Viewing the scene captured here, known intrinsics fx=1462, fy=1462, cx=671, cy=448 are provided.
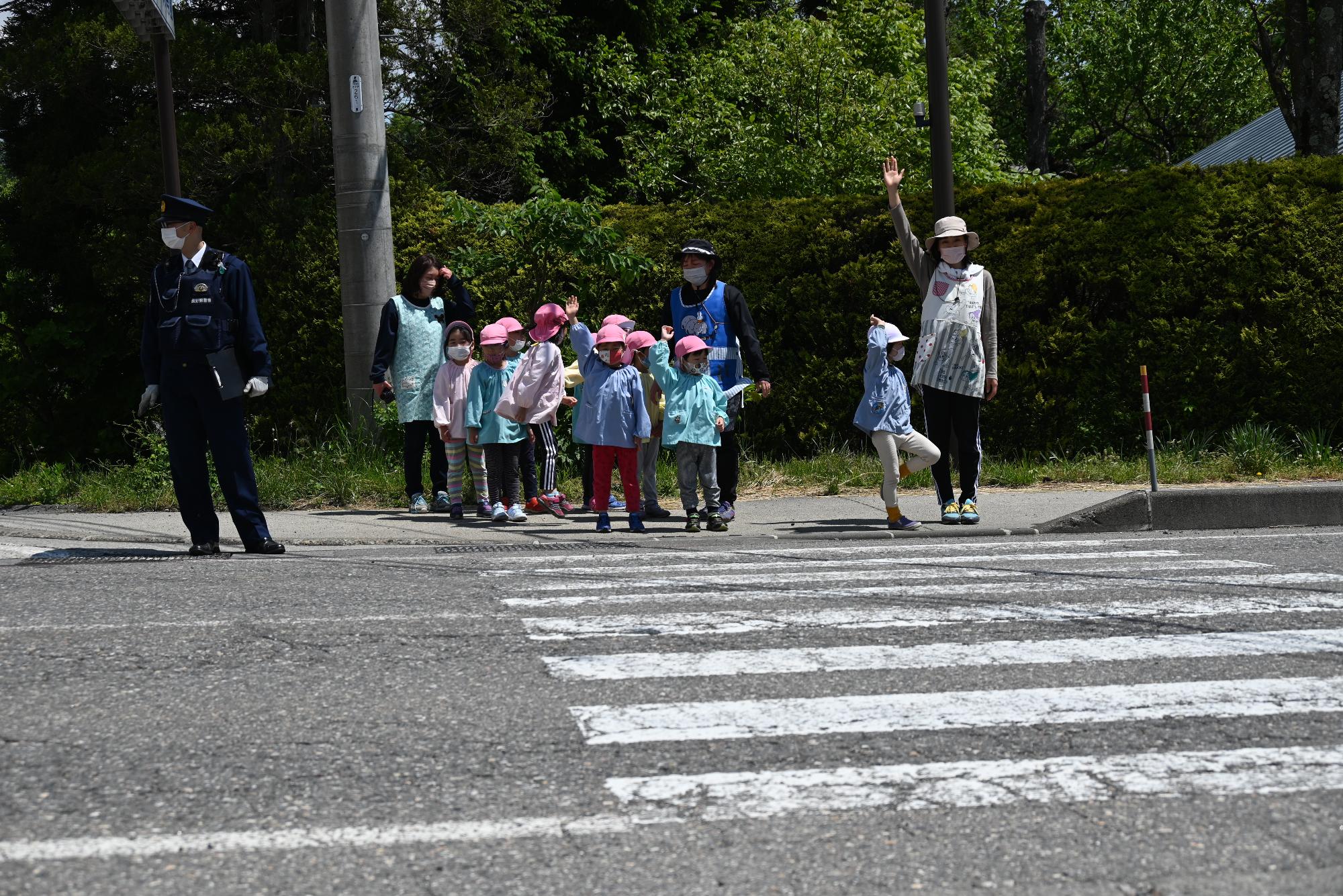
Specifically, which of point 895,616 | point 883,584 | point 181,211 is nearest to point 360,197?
point 181,211

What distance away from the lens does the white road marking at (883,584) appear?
6980 mm

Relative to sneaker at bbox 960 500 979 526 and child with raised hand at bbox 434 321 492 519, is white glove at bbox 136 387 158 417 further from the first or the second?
sneaker at bbox 960 500 979 526

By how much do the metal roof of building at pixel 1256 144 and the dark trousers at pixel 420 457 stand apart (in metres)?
24.6

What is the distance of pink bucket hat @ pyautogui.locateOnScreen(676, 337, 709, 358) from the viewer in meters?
9.82

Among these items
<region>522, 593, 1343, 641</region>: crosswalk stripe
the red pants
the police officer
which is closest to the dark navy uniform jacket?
the police officer

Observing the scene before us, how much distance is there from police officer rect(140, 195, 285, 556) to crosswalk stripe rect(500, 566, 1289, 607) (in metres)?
2.41

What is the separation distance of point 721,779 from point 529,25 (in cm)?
1908

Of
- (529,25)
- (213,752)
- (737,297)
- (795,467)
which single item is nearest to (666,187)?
(529,25)

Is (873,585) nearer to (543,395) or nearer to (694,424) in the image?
(694,424)

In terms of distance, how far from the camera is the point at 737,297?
1041cm

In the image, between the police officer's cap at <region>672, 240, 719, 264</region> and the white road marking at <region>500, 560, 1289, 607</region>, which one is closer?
the white road marking at <region>500, 560, 1289, 607</region>

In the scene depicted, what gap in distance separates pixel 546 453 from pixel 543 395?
2.14 ft

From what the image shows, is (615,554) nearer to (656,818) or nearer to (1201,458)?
(656,818)

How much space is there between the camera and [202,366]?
28.1 ft
